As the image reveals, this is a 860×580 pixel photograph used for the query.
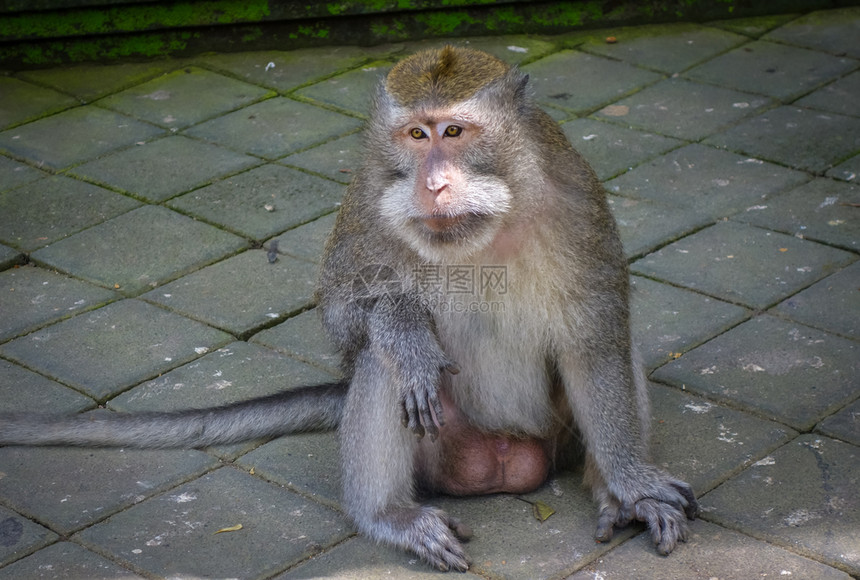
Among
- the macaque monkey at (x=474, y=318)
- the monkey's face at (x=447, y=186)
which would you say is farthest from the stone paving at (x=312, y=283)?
the monkey's face at (x=447, y=186)

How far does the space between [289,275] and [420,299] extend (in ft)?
5.82

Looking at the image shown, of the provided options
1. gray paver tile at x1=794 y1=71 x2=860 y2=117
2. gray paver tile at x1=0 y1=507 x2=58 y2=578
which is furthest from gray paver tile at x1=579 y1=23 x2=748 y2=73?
gray paver tile at x1=0 y1=507 x2=58 y2=578

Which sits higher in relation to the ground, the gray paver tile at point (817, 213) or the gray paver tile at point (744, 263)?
the gray paver tile at point (817, 213)

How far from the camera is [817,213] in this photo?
5.73 metres

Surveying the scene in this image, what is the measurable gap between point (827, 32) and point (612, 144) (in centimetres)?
219

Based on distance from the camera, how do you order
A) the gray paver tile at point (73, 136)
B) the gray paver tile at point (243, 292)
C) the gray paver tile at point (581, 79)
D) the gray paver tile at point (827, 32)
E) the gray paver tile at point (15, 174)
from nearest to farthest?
the gray paver tile at point (243, 292) → the gray paver tile at point (15, 174) → the gray paver tile at point (73, 136) → the gray paver tile at point (581, 79) → the gray paver tile at point (827, 32)

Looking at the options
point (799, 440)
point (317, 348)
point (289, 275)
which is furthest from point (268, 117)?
point (799, 440)

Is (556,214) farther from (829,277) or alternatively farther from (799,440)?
(829,277)

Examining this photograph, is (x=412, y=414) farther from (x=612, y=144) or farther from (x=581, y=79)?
(x=581, y=79)

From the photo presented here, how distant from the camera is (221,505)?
398 centimetres

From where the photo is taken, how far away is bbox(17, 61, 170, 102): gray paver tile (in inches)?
292

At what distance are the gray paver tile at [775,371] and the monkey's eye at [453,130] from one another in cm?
157

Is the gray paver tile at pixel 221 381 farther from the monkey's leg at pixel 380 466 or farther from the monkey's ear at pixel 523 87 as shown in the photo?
the monkey's ear at pixel 523 87

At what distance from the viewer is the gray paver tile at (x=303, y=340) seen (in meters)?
4.82
